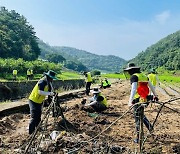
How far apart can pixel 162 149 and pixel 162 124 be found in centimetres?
299

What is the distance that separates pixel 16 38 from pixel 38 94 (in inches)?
2626

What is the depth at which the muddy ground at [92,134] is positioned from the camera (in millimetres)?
6324

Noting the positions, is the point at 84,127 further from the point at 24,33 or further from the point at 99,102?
the point at 24,33

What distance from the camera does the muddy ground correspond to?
20.7 feet

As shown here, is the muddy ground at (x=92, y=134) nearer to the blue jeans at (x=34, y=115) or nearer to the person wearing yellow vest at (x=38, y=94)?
the blue jeans at (x=34, y=115)

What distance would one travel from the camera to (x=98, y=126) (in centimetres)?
916

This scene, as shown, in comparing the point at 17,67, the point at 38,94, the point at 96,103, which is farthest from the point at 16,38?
the point at 38,94

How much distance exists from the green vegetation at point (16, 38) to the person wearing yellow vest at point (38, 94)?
159 ft

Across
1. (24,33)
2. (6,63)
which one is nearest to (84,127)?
(6,63)

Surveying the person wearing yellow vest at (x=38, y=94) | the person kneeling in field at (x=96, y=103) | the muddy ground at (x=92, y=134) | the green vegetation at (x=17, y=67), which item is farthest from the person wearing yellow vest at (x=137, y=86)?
the green vegetation at (x=17, y=67)

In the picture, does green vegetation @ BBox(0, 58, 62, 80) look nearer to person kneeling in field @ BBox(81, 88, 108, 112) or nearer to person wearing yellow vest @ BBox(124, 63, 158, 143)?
person kneeling in field @ BBox(81, 88, 108, 112)

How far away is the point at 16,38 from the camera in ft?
237

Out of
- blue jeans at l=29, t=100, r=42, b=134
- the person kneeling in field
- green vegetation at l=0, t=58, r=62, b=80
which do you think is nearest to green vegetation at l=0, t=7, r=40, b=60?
green vegetation at l=0, t=58, r=62, b=80

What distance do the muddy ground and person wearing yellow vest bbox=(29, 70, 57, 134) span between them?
332 millimetres
